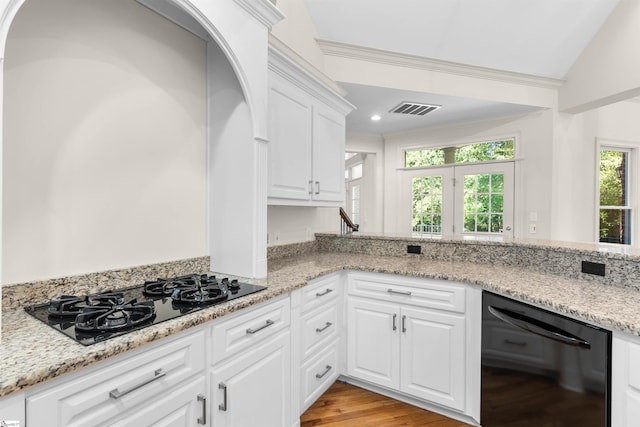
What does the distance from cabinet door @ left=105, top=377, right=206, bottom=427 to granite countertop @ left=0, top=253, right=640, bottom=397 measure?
23 centimetres

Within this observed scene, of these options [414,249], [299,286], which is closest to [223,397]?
[299,286]

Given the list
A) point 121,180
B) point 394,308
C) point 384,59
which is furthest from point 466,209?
point 121,180

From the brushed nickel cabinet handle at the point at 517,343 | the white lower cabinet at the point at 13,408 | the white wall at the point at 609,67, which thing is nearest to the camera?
the white lower cabinet at the point at 13,408

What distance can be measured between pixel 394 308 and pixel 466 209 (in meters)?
3.19

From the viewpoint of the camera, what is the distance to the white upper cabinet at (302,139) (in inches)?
84.5

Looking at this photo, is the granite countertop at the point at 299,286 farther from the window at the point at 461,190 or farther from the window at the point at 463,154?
the window at the point at 463,154

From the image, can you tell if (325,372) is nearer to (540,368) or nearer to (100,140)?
(540,368)

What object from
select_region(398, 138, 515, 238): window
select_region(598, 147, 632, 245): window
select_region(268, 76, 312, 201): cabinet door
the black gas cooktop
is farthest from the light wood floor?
select_region(598, 147, 632, 245): window

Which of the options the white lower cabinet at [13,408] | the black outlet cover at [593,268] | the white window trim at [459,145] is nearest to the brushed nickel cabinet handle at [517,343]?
the black outlet cover at [593,268]

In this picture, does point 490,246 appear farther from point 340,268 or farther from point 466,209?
point 466,209

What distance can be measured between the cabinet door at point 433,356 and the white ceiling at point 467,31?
2.48 meters

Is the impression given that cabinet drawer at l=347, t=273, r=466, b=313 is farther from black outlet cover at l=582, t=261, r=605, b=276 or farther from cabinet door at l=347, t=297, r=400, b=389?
black outlet cover at l=582, t=261, r=605, b=276

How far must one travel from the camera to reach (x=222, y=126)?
1.91 metres

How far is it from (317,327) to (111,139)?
158 centimetres
